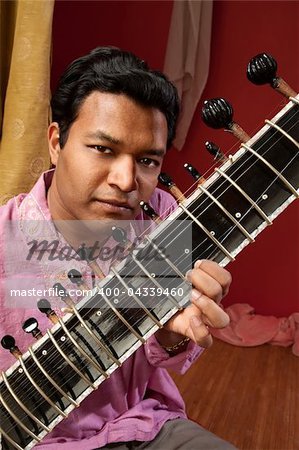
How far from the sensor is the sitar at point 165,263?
845 millimetres

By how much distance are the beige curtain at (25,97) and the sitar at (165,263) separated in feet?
2.98

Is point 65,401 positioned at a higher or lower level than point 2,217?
lower

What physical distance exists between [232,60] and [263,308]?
59.7 inches

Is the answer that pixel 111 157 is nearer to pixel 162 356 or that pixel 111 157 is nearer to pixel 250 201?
pixel 250 201

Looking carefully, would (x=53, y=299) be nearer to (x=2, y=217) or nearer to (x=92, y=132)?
(x=2, y=217)

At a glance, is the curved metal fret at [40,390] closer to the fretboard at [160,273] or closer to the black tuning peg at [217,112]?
the fretboard at [160,273]

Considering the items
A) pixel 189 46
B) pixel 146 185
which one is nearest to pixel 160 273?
pixel 146 185

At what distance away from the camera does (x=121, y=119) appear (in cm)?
103

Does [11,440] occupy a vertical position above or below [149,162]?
below

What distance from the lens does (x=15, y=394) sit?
2.94 ft

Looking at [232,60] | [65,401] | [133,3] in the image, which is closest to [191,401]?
[65,401]

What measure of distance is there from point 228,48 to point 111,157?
210 cm

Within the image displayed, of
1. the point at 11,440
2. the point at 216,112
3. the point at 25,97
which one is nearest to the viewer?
the point at 216,112

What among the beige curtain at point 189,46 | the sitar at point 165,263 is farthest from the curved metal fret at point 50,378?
the beige curtain at point 189,46
